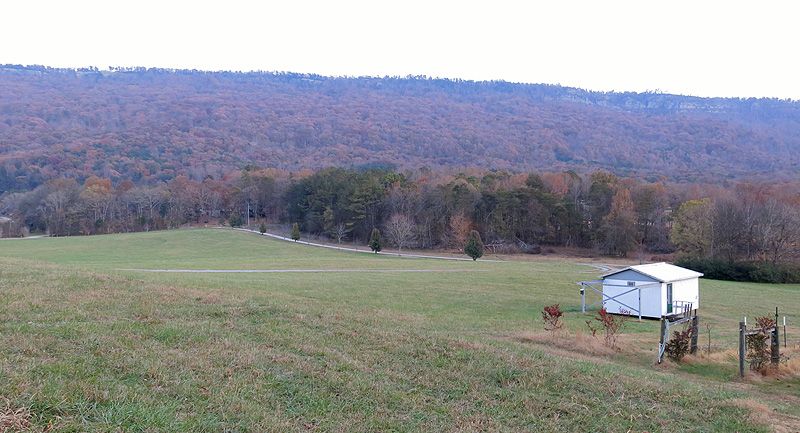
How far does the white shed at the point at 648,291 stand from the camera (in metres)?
25.9

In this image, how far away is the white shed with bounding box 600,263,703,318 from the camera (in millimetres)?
25922

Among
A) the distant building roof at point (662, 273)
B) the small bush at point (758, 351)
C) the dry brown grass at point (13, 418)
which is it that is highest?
the dry brown grass at point (13, 418)

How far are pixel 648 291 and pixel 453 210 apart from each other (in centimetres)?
5431

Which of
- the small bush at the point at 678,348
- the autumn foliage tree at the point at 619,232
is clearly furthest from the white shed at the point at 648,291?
the autumn foliage tree at the point at 619,232

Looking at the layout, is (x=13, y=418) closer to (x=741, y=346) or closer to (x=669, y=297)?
(x=741, y=346)

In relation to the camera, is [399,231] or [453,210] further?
[453,210]

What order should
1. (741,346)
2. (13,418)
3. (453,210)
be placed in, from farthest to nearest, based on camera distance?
(453,210), (741,346), (13,418)

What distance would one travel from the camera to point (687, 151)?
183000 millimetres

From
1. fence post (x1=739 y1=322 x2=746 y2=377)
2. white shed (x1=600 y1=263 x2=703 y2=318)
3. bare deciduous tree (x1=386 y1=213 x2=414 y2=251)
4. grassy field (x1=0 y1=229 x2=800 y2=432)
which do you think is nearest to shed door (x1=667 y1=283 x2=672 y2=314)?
white shed (x1=600 y1=263 x2=703 y2=318)

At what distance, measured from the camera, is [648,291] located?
2603 cm

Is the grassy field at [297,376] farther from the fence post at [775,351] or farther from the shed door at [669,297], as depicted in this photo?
the shed door at [669,297]

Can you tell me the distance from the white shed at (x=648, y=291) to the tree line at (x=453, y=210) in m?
35.2

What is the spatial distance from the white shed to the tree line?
3517cm

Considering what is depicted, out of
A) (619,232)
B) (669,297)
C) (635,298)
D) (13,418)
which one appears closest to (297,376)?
A: (13,418)
